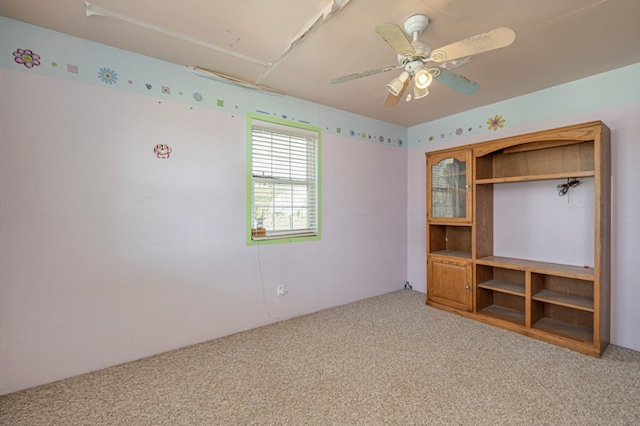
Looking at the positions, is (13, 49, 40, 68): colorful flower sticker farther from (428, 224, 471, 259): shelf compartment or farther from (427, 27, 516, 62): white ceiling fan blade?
(428, 224, 471, 259): shelf compartment

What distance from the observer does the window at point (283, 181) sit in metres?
3.01

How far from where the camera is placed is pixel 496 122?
3361 millimetres

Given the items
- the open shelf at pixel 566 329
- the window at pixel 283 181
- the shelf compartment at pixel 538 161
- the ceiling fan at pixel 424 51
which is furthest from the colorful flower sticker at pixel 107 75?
the open shelf at pixel 566 329

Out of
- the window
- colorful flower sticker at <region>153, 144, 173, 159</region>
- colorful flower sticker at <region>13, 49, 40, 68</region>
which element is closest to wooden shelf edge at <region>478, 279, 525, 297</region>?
the window

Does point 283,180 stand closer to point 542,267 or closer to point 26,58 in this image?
point 26,58

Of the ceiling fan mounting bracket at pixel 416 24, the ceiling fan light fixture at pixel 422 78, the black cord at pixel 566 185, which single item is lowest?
the black cord at pixel 566 185

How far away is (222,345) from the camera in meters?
2.60

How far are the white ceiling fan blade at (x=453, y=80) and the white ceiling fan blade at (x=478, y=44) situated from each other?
115 millimetres

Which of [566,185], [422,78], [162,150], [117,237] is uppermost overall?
[422,78]

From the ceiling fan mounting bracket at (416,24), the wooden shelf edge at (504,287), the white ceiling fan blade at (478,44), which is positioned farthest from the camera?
the wooden shelf edge at (504,287)

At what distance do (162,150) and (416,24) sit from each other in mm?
2106

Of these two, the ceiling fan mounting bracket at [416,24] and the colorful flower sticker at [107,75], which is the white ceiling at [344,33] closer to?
the ceiling fan mounting bracket at [416,24]

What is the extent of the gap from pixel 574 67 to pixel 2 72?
424 cm

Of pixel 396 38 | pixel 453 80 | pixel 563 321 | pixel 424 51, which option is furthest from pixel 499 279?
pixel 396 38
